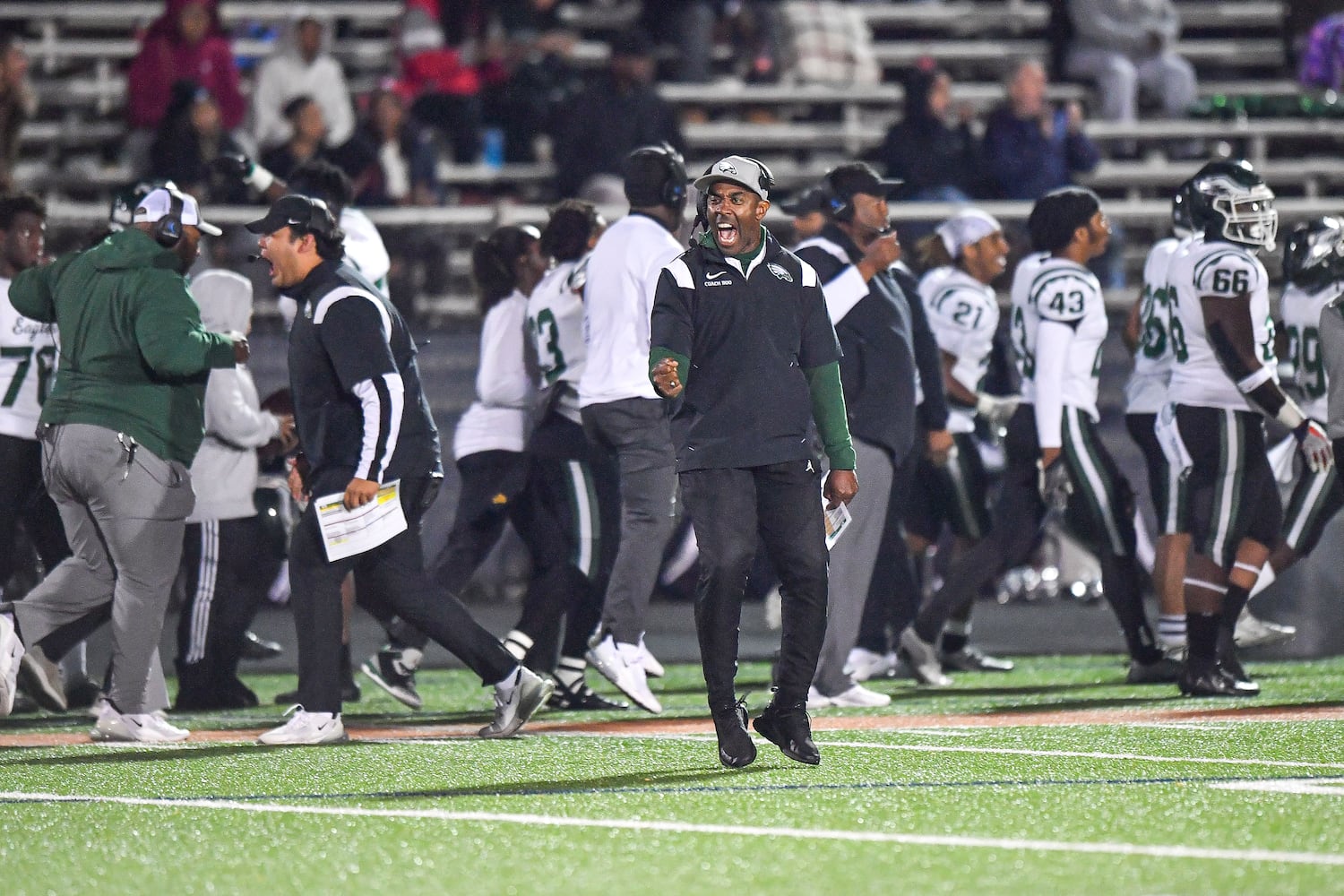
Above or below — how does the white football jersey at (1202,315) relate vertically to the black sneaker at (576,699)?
above

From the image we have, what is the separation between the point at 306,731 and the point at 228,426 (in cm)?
219

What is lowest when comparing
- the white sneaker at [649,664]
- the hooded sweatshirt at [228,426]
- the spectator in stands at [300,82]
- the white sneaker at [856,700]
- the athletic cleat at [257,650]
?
the athletic cleat at [257,650]

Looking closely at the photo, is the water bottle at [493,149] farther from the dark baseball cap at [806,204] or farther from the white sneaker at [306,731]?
the white sneaker at [306,731]

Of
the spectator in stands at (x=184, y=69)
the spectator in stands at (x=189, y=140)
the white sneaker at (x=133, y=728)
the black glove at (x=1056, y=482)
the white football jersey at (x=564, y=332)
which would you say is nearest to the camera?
the white sneaker at (x=133, y=728)

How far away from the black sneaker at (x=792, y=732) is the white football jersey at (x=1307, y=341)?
13.9 ft

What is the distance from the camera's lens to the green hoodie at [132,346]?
7.70 metres

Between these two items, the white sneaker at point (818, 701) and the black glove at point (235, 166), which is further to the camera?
the black glove at point (235, 166)

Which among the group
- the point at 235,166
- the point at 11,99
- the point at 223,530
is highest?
the point at 11,99

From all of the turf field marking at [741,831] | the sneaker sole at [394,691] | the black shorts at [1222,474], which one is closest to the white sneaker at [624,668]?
the sneaker sole at [394,691]

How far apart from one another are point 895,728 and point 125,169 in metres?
9.96

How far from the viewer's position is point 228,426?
9133mm

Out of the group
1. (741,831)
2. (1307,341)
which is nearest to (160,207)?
(741,831)

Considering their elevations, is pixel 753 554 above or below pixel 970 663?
above

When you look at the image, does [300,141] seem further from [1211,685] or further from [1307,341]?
[1211,685]
